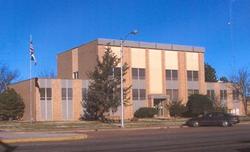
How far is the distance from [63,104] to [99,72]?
1119 cm

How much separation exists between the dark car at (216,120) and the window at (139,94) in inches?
906

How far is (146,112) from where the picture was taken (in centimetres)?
6794

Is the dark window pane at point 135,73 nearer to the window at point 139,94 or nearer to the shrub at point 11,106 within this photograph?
the window at point 139,94

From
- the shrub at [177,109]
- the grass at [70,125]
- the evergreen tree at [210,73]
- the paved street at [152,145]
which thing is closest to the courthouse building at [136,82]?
the shrub at [177,109]

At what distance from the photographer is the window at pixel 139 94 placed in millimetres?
70312

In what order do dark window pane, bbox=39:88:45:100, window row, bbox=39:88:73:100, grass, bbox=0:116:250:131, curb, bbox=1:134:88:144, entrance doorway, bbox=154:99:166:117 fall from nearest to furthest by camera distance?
curb, bbox=1:134:88:144 → grass, bbox=0:116:250:131 → dark window pane, bbox=39:88:45:100 → window row, bbox=39:88:73:100 → entrance doorway, bbox=154:99:166:117

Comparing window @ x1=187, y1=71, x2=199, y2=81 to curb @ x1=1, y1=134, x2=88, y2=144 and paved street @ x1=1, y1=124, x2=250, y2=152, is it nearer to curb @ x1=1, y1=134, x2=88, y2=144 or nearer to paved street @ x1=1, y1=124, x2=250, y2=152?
curb @ x1=1, y1=134, x2=88, y2=144

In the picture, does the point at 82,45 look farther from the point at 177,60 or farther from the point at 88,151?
the point at 88,151

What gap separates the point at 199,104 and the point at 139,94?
29.8 feet

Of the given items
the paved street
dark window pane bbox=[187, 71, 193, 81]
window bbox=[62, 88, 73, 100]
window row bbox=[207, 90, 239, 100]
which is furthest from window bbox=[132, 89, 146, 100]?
the paved street

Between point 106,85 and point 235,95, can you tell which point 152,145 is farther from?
point 235,95

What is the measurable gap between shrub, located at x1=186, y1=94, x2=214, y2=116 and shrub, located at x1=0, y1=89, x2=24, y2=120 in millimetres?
23754

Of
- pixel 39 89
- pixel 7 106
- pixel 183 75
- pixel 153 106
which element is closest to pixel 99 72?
pixel 39 89

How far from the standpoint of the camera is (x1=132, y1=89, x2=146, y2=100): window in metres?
70.3
